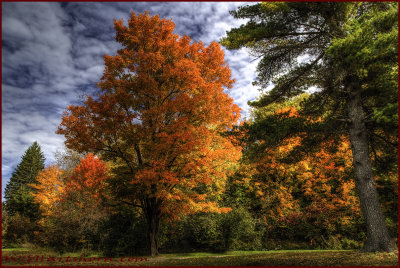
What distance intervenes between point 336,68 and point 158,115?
7760 millimetres

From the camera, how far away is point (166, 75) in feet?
35.4

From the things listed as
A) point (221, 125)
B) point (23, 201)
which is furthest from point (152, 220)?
point (23, 201)

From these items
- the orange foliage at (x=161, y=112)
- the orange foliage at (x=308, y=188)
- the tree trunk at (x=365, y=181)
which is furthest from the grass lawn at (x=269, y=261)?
the orange foliage at (x=308, y=188)

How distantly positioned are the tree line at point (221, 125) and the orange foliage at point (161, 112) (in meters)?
0.06

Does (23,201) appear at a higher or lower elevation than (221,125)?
lower

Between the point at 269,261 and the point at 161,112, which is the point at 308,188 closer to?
the point at 269,261

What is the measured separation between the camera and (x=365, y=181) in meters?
8.38

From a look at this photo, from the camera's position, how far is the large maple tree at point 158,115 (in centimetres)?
1063

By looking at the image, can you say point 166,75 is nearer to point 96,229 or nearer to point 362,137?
point 362,137

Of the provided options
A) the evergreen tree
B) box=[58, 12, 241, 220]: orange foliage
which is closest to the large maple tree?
box=[58, 12, 241, 220]: orange foliage

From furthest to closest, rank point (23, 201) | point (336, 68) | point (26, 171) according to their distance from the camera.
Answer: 1. point (26, 171)
2. point (23, 201)
3. point (336, 68)

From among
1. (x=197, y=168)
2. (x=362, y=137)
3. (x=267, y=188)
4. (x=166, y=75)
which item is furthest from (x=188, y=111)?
(x=267, y=188)

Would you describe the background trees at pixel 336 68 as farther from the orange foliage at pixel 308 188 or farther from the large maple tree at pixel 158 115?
the orange foliage at pixel 308 188

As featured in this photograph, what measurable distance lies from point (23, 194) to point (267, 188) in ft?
106
